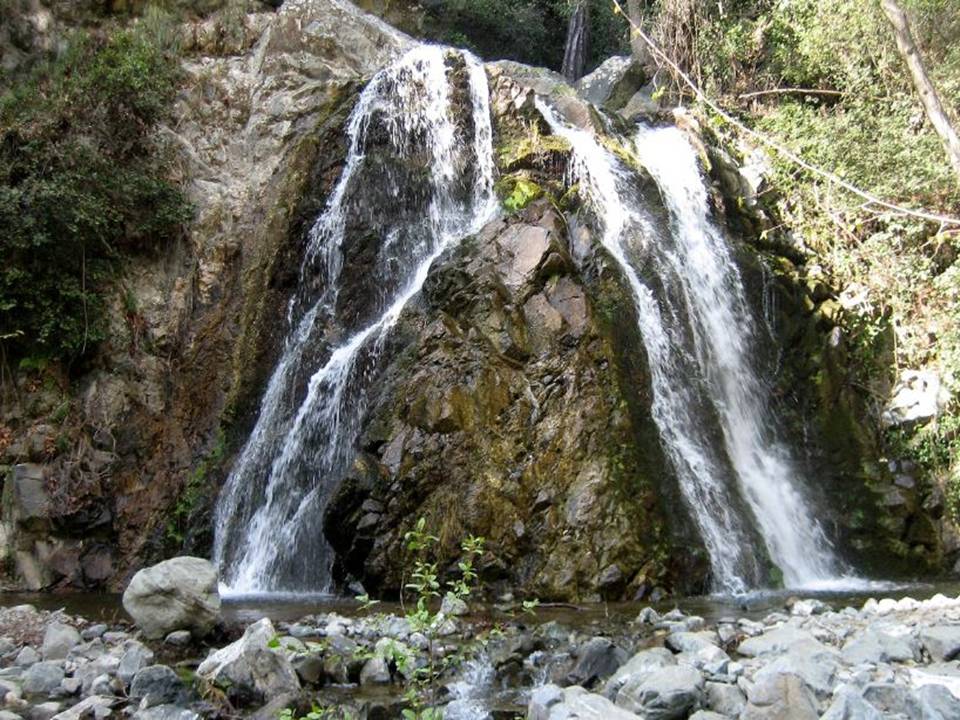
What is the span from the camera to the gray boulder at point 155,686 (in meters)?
4.32

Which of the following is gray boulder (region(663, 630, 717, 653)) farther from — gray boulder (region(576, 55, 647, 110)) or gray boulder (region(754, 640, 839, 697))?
gray boulder (region(576, 55, 647, 110))

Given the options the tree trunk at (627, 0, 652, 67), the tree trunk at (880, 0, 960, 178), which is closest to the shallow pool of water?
the tree trunk at (880, 0, 960, 178)

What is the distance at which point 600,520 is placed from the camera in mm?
7406

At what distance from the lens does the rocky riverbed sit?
378 centimetres

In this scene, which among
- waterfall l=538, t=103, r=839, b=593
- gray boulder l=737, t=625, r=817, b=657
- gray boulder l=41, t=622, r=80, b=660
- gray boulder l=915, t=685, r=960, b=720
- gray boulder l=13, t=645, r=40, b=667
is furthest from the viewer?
waterfall l=538, t=103, r=839, b=593

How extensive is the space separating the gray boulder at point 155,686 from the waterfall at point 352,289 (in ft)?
12.0

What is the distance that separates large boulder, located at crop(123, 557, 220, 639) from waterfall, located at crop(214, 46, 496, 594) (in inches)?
99.5

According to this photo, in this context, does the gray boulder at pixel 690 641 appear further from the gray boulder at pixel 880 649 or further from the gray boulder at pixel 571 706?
the gray boulder at pixel 571 706

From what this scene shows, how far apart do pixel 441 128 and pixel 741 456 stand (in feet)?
20.5

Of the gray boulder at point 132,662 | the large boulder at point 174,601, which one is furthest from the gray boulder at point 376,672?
the large boulder at point 174,601

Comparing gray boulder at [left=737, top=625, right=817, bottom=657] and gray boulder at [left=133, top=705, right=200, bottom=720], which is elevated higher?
gray boulder at [left=737, top=625, right=817, bottom=657]

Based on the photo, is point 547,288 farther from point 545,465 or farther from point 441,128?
point 441,128

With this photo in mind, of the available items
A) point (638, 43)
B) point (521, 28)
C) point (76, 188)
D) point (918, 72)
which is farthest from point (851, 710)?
point (521, 28)

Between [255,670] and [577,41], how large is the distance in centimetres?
1930
